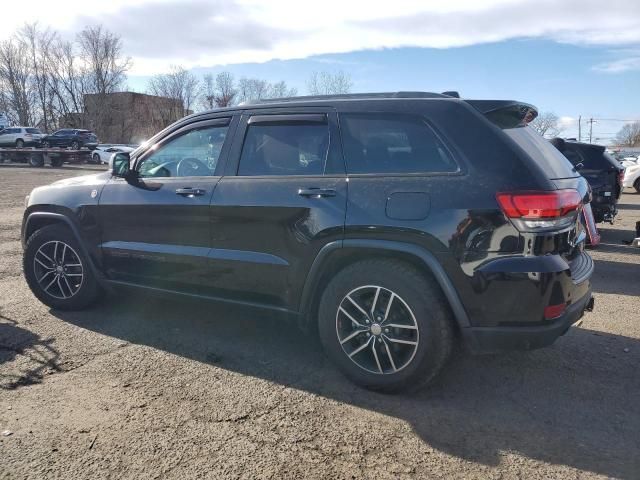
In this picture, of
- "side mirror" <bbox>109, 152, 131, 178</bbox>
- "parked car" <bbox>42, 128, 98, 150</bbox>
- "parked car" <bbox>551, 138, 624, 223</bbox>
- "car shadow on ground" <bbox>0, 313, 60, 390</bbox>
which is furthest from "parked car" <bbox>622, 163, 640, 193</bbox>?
"parked car" <bbox>42, 128, 98, 150</bbox>

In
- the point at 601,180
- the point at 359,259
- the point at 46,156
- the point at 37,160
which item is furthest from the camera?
the point at 37,160

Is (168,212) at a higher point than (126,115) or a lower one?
lower

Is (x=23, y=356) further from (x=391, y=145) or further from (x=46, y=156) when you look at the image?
(x=46, y=156)

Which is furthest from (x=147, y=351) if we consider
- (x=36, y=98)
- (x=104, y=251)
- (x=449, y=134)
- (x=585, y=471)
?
(x=36, y=98)

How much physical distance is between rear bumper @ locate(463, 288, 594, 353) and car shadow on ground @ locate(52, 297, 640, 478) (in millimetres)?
434

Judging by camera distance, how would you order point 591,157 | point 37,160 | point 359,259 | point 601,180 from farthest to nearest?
point 37,160
point 591,157
point 601,180
point 359,259

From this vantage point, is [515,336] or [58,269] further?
[58,269]

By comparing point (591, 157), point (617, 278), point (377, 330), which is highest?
point (591, 157)

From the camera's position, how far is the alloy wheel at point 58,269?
4863mm

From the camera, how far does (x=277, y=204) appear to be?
3.66 metres

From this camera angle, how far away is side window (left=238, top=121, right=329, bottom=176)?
369 cm

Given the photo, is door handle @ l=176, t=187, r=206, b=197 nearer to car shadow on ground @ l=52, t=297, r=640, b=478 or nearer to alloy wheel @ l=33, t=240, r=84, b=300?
car shadow on ground @ l=52, t=297, r=640, b=478

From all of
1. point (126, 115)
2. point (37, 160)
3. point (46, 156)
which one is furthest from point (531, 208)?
point (126, 115)

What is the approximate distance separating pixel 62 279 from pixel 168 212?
58.9 inches
